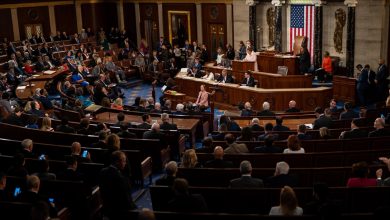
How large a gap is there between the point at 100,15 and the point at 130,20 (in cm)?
165

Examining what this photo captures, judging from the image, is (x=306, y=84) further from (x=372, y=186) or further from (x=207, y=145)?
(x=372, y=186)

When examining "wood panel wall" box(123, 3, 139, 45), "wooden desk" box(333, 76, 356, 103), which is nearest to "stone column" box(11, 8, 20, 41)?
"wood panel wall" box(123, 3, 139, 45)

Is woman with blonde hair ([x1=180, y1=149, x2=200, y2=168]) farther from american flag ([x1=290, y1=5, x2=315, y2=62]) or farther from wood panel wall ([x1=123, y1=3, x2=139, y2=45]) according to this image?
wood panel wall ([x1=123, y1=3, x2=139, y2=45])

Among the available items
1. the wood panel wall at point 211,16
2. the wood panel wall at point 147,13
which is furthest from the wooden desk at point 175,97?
the wood panel wall at point 147,13

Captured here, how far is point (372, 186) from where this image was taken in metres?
6.38

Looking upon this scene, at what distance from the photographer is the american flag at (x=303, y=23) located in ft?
63.3

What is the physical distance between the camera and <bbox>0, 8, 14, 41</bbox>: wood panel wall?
23266 millimetres

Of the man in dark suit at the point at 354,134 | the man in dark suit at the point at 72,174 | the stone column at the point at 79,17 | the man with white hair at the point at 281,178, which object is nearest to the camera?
the man with white hair at the point at 281,178

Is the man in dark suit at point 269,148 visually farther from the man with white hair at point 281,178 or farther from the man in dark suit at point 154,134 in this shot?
the man in dark suit at point 154,134

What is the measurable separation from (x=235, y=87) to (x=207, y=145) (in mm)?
8262

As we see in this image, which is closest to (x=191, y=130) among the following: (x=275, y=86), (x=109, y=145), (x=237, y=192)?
(x=109, y=145)

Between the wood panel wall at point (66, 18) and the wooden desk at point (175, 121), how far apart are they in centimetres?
1406

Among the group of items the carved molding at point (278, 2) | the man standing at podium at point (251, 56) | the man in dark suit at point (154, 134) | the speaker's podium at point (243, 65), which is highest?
the carved molding at point (278, 2)

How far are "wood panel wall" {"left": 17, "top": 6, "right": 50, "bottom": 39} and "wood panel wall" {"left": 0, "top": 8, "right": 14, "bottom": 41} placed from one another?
1.74 feet
